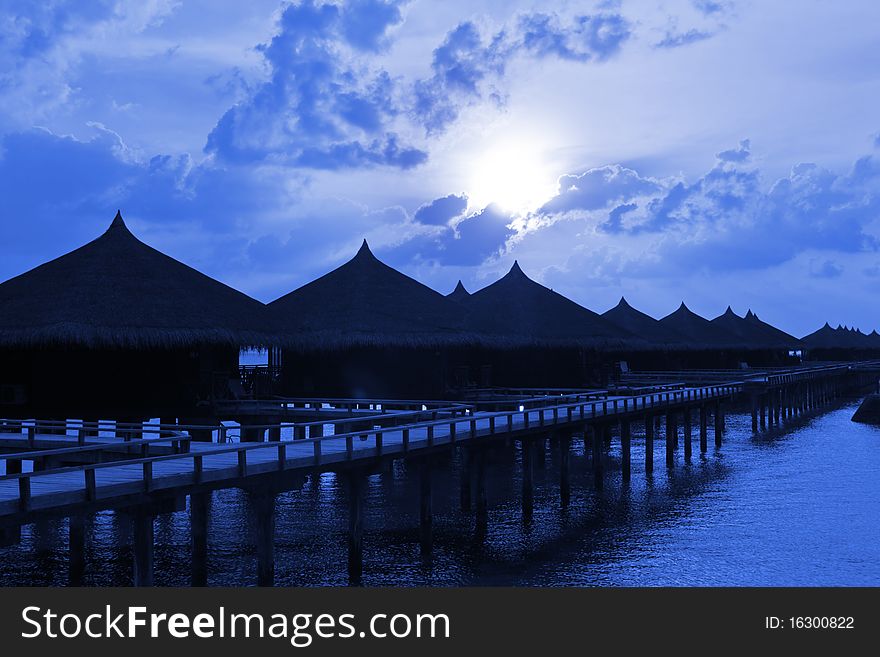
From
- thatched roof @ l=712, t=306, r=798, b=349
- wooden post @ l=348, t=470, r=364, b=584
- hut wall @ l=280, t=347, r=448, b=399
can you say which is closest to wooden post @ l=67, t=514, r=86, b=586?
wooden post @ l=348, t=470, r=364, b=584

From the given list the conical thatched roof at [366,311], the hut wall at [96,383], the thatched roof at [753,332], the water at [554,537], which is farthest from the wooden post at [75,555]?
the thatched roof at [753,332]

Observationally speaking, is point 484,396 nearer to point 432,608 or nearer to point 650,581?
point 650,581

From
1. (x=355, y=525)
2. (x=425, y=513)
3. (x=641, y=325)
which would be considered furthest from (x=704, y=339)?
(x=355, y=525)

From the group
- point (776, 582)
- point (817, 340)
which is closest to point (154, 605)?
point (776, 582)

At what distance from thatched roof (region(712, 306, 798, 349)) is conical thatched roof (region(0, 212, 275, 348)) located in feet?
173

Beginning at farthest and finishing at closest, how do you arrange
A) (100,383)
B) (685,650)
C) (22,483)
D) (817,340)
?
(817,340) < (100,383) < (685,650) < (22,483)

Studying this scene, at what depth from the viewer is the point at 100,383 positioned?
26.7 m

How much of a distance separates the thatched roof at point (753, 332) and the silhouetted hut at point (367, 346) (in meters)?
45.1

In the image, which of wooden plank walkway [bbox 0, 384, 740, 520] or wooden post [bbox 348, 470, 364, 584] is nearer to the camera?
wooden plank walkway [bbox 0, 384, 740, 520]

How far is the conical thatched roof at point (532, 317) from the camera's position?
40.5 meters

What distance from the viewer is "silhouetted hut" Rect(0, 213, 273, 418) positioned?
1029 inches

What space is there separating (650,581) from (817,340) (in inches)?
4049

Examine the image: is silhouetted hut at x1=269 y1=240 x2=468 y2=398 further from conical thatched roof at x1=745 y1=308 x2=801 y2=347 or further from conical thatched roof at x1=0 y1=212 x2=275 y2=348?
conical thatched roof at x1=745 y1=308 x2=801 y2=347

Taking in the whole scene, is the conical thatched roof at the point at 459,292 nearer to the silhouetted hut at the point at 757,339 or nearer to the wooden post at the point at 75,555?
the silhouetted hut at the point at 757,339
